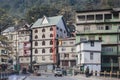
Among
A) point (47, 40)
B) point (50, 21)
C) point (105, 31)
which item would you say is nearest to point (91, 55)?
point (105, 31)

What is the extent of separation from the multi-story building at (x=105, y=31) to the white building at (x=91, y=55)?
353cm

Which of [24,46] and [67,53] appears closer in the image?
[67,53]

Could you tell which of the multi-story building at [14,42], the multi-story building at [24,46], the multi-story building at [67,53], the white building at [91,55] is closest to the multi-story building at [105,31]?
the white building at [91,55]

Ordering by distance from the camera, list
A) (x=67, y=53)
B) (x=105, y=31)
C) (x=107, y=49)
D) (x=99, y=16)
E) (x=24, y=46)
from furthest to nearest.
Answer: (x=24, y=46), (x=67, y=53), (x=99, y=16), (x=105, y=31), (x=107, y=49)

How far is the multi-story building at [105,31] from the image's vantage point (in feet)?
301

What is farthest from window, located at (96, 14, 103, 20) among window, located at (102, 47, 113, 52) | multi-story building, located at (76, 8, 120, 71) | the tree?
the tree

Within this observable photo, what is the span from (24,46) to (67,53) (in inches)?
809

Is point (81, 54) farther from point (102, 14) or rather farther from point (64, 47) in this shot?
point (64, 47)

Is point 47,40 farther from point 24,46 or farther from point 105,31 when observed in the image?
point 105,31

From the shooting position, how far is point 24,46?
127312 mm

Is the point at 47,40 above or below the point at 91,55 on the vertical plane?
above

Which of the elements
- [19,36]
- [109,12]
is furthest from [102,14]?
[19,36]

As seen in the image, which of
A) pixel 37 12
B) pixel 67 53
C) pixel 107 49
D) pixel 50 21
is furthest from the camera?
pixel 37 12

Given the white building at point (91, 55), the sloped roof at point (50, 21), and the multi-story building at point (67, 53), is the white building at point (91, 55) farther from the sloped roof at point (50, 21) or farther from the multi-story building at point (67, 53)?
the sloped roof at point (50, 21)
